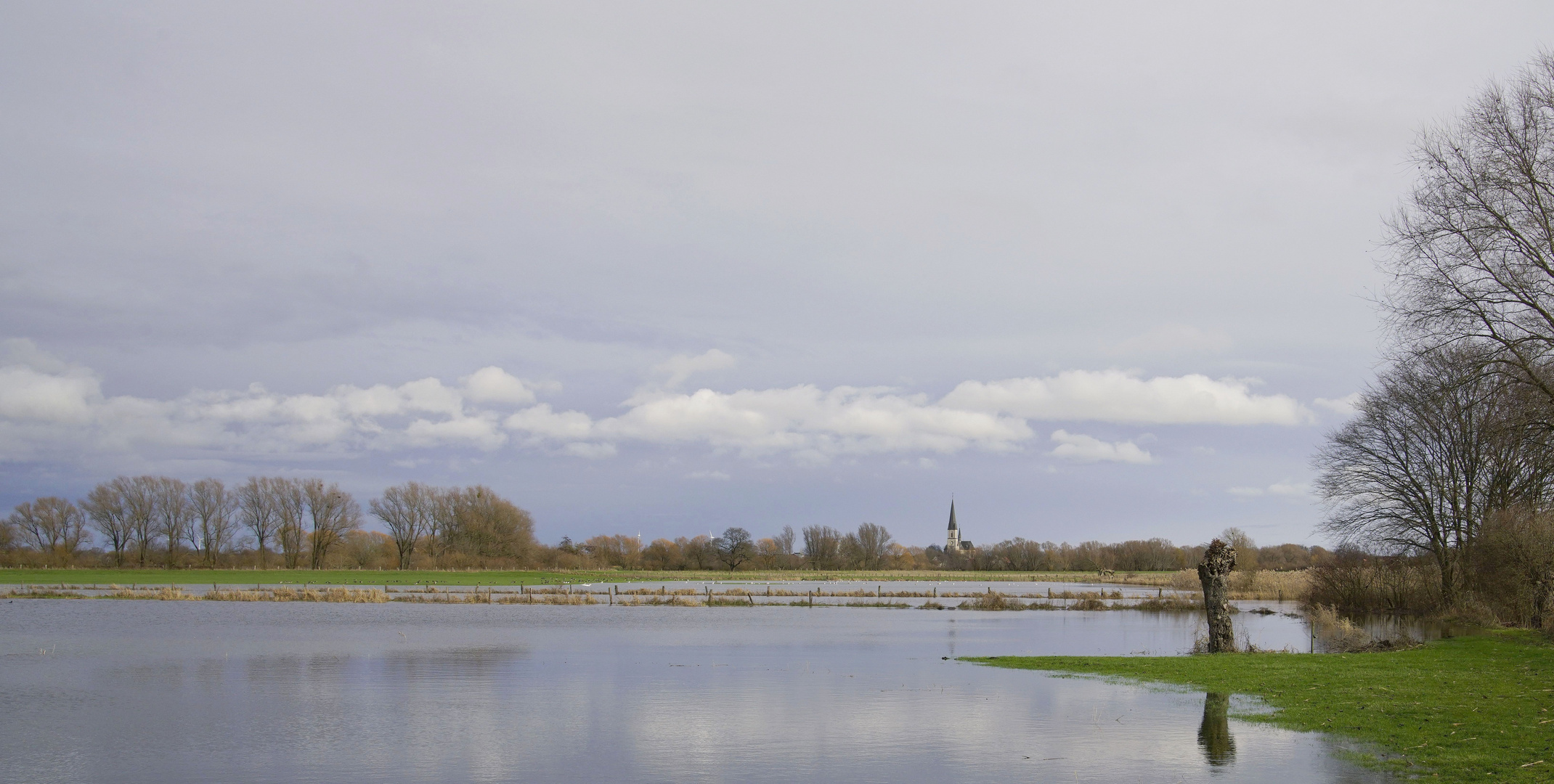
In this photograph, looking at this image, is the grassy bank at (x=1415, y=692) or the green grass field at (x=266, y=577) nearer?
the grassy bank at (x=1415, y=692)

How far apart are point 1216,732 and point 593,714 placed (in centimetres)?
1149

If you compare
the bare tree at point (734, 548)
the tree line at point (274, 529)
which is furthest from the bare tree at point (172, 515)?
the bare tree at point (734, 548)

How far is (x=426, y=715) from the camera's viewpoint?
20.0 metres

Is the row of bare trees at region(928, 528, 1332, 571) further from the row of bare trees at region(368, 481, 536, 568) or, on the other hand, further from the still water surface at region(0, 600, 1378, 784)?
the still water surface at region(0, 600, 1378, 784)

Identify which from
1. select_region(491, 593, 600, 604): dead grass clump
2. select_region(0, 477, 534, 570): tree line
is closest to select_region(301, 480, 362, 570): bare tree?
select_region(0, 477, 534, 570): tree line

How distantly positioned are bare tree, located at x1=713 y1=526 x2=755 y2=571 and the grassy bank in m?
132

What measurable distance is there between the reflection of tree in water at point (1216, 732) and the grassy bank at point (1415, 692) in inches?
29.4

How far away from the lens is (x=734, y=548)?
162m

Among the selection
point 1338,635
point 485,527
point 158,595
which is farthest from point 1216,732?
point 485,527

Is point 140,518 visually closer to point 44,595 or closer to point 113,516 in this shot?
point 113,516

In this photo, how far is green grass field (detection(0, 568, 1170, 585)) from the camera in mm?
97750

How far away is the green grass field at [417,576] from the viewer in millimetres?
97750

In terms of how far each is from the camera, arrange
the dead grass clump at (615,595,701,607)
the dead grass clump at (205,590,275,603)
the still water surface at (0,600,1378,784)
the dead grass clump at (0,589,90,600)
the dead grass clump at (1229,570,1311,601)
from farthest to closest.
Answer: the dead grass clump at (1229,570,1311,601), the dead grass clump at (615,595,701,607), the dead grass clump at (205,590,275,603), the dead grass clump at (0,589,90,600), the still water surface at (0,600,1378,784)

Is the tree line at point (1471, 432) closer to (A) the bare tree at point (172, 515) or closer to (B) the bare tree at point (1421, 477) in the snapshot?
(B) the bare tree at point (1421, 477)
